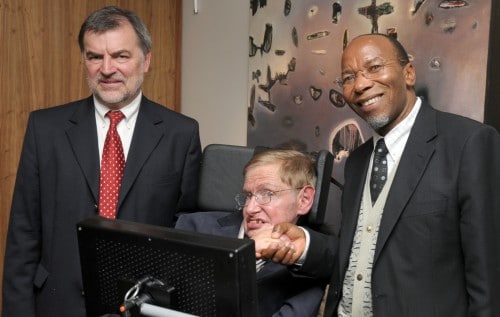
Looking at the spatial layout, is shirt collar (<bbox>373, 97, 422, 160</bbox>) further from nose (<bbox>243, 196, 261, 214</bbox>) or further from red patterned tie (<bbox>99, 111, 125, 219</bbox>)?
red patterned tie (<bbox>99, 111, 125, 219</bbox>)

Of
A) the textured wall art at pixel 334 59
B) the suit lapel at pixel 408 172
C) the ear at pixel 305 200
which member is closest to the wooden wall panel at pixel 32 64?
the textured wall art at pixel 334 59

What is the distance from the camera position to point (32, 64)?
280 centimetres

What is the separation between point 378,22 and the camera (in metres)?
2.27

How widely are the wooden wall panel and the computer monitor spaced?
2062 millimetres

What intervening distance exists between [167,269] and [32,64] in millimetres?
2303

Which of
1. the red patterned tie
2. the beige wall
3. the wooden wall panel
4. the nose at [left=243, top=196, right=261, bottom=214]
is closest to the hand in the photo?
the nose at [left=243, top=196, right=261, bottom=214]

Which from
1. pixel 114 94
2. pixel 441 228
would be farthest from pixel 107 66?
pixel 441 228

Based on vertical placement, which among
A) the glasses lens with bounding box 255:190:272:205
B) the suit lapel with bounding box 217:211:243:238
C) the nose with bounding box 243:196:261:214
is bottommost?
the suit lapel with bounding box 217:211:243:238

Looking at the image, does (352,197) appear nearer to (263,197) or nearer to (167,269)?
(263,197)

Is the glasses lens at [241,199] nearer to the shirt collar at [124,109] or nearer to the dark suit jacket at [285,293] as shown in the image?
the dark suit jacket at [285,293]

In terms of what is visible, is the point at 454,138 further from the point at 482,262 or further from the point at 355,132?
the point at 355,132

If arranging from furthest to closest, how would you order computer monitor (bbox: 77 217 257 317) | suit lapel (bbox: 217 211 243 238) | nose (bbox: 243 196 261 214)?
1. suit lapel (bbox: 217 211 243 238)
2. nose (bbox: 243 196 261 214)
3. computer monitor (bbox: 77 217 257 317)

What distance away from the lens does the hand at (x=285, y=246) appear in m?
1.20

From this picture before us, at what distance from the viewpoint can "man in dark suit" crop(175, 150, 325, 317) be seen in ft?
4.96
